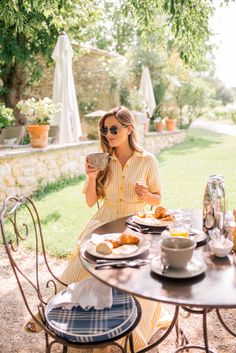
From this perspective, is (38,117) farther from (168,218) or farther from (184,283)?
(184,283)

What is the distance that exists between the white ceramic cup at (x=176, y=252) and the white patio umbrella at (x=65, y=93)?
6.40 metres

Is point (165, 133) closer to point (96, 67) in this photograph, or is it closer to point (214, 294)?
point (96, 67)

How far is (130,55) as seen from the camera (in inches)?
585

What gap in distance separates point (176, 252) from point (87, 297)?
2.17 feet

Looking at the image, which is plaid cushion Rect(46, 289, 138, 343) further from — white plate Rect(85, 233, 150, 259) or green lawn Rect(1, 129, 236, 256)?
green lawn Rect(1, 129, 236, 256)

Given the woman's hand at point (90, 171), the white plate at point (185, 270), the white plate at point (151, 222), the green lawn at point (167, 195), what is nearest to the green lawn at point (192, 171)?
the green lawn at point (167, 195)

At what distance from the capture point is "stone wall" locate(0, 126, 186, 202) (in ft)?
19.1

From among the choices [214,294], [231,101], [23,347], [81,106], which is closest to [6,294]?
[23,347]

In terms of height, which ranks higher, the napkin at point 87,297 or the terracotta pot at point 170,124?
the terracotta pot at point 170,124

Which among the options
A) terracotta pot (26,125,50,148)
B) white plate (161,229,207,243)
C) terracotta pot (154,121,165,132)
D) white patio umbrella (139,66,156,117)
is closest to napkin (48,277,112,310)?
white plate (161,229,207,243)

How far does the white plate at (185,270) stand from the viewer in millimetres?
1431

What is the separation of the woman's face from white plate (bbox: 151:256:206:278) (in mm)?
1207

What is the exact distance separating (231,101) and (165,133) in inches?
1987

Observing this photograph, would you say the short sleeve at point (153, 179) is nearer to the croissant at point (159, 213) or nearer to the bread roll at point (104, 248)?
the croissant at point (159, 213)
